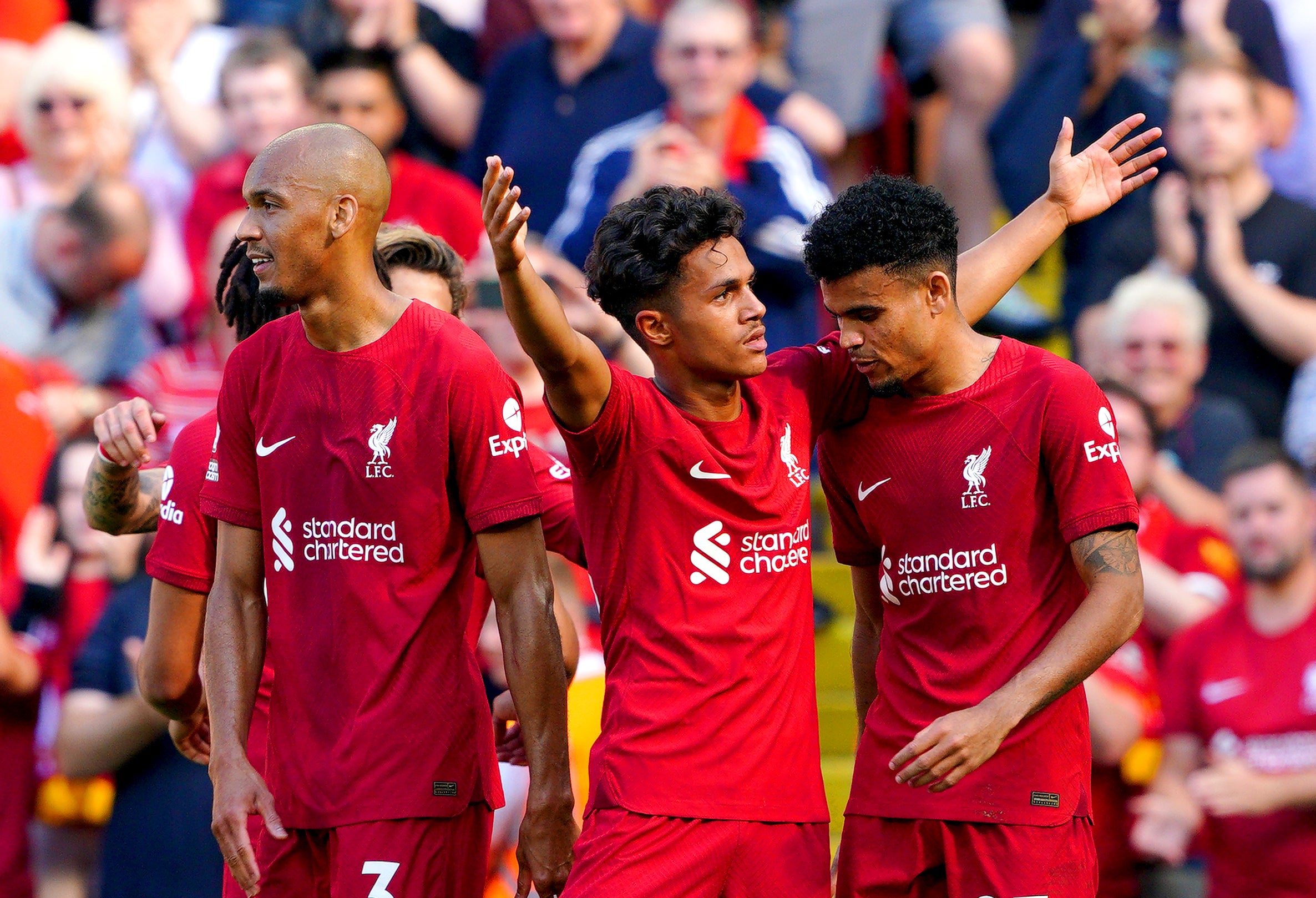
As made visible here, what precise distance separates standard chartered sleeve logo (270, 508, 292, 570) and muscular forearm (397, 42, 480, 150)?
205 inches

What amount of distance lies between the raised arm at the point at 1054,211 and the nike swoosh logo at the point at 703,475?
83cm

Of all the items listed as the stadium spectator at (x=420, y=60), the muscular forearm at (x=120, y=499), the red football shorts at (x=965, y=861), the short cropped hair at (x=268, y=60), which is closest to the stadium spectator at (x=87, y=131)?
the short cropped hair at (x=268, y=60)

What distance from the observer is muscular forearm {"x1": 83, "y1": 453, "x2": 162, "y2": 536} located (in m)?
4.51

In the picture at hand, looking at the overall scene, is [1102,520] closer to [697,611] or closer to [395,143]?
[697,611]

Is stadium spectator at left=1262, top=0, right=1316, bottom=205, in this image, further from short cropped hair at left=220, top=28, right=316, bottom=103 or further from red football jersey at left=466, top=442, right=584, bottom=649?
red football jersey at left=466, top=442, right=584, bottom=649

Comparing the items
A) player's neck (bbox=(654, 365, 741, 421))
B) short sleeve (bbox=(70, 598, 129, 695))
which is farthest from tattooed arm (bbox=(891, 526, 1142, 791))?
short sleeve (bbox=(70, 598, 129, 695))

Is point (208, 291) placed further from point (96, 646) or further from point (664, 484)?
point (664, 484)

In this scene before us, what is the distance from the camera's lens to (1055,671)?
3742 millimetres

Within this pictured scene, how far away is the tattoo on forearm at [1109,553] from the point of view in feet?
12.6

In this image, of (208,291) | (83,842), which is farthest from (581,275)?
(83,842)

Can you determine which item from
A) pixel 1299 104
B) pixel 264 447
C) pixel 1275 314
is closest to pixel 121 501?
pixel 264 447

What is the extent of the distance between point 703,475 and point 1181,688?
3.03m

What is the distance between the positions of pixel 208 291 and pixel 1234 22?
4.98 metres

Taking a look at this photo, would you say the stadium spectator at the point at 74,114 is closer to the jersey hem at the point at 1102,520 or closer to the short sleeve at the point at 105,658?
the short sleeve at the point at 105,658
